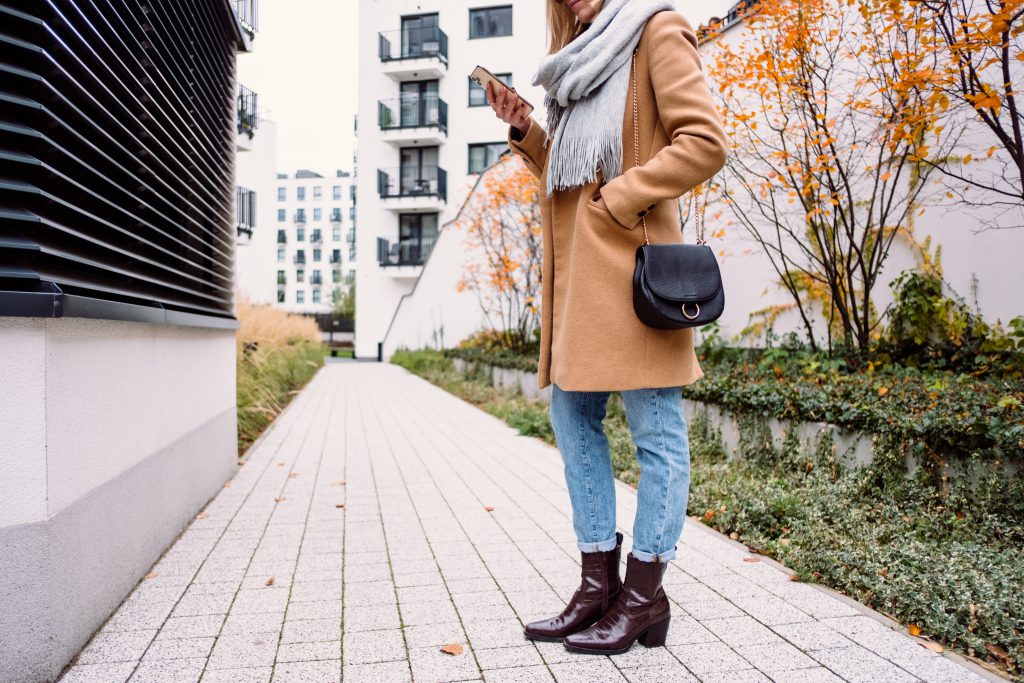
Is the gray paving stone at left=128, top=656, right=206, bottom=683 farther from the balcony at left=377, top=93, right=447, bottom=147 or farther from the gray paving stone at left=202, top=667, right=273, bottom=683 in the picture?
the balcony at left=377, top=93, right=447, bottom=147

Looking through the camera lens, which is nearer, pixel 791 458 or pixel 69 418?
pixel 69 418

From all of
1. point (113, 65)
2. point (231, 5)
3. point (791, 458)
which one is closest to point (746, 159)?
point (791, 458)

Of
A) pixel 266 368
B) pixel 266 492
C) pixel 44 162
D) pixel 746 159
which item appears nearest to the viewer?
pixel 44 162

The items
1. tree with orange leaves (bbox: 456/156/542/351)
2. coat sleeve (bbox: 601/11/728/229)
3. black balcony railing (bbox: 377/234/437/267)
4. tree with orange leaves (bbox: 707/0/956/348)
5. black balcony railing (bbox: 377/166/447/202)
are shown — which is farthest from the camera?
black balcony railing (bbox: 377/234/437/267)

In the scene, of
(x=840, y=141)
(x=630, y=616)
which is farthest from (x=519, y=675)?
(x=840, y=141)

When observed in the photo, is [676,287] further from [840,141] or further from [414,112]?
[414,112]

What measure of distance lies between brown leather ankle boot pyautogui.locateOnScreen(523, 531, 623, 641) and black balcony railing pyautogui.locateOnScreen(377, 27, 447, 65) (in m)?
27.7

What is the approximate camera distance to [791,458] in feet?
14.1

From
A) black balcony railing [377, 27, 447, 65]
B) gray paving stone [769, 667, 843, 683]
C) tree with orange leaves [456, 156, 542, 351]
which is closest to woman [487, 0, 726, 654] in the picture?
gray paving stone [769, 667, 843, 683]

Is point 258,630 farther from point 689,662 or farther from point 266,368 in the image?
point 266,368

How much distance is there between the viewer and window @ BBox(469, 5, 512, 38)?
27066mm

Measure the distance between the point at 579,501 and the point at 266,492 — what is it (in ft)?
9.38

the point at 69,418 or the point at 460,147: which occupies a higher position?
the point at 460,147

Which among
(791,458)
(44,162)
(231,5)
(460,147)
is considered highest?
(460,147)
